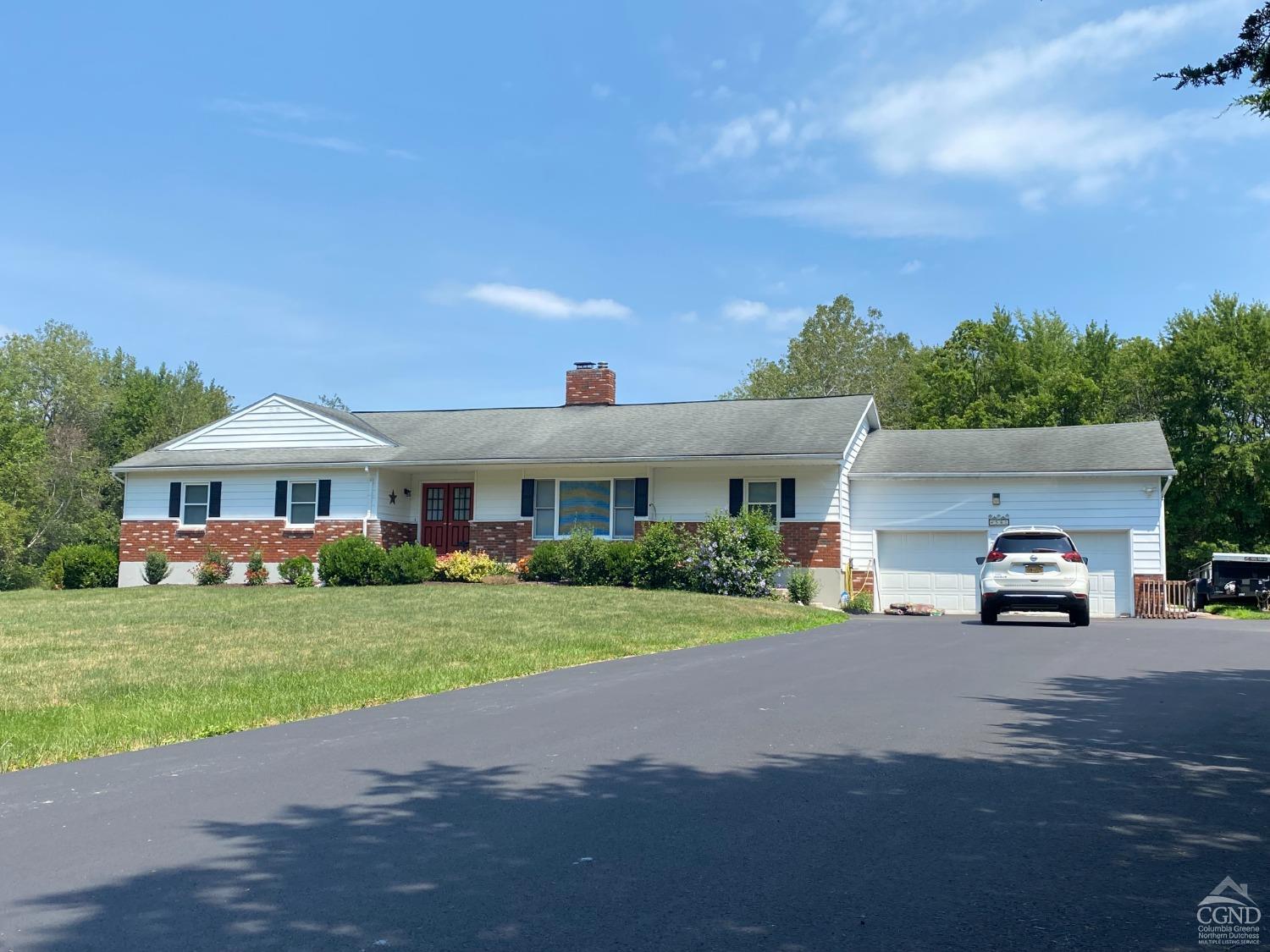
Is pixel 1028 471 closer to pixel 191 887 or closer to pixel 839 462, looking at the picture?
pixel 839 462

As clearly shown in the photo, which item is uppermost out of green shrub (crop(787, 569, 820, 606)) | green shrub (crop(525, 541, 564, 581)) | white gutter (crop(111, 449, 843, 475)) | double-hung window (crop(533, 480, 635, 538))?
white gutter (crop(111, 449, 843, 475))

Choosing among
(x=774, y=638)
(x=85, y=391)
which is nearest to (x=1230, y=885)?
(x=774, y=638)

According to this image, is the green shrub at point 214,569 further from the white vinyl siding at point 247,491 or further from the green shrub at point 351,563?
the green shrub at point 351,563

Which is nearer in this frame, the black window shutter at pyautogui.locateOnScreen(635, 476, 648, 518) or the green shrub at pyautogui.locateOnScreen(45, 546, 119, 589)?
the black window shutter at pyautogui.locateOnScreen(635, 476, 648, 518)

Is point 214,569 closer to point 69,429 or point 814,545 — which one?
point 814,545

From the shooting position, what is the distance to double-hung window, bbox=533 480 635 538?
29219 millimetres

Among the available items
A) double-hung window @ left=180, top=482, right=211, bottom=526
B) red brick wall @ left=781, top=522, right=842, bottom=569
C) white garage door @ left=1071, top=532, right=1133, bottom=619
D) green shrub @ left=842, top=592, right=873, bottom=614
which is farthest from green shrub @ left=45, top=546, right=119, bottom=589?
white garage door @ left=1071, top=532, right=1133, bottom=619

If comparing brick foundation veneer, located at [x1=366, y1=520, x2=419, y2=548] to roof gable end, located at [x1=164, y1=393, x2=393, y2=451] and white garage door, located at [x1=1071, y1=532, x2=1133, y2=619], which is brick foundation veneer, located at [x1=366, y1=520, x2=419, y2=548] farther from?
white garage door, located at [x1=1071, y1=532, x2=1133, y2=619]

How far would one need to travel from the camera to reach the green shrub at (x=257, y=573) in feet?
96.9

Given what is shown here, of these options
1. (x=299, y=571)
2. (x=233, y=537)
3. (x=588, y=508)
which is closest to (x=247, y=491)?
(x=233, y=537)

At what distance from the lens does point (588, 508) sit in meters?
29.3

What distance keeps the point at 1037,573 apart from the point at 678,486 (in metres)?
11.0

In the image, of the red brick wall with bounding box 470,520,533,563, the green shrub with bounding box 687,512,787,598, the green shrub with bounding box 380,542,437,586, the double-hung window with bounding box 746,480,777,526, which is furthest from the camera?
the red brick wall with bounding box 470,520,533,563

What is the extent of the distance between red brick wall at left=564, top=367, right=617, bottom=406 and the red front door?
5287mm
